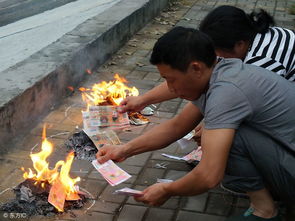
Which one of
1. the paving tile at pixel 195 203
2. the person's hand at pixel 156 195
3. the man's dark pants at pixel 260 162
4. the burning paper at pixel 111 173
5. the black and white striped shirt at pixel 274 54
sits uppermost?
the black and white striped shirt at pixel 274 54

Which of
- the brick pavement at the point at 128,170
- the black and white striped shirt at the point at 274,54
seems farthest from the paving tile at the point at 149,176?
the black and white striped shirt at the point at 274,54

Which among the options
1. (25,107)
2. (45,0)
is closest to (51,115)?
(25,107)

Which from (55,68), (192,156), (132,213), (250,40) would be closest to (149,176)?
(192,156)

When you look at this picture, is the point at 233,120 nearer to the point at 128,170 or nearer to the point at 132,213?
the point at 132,213

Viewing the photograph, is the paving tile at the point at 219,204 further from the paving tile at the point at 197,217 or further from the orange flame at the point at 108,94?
the orange flame at the point at 108,94

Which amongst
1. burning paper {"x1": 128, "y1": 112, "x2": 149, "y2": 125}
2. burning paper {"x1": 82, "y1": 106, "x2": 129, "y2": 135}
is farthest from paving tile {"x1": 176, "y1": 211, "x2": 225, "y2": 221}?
burning paper {"x1": 128, "y1": 112, "x2": 149, "y2": 125}

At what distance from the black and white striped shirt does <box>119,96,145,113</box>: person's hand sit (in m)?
1.00

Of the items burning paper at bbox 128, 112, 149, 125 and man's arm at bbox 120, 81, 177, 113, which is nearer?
man's arm at bbox 120, 81, 177, 113

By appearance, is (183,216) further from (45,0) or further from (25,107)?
(45,0)

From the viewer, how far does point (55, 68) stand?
4680mm

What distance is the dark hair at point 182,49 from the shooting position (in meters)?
2.39

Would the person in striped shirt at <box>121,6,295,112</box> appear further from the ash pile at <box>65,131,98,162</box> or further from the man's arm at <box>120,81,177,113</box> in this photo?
the ash pile at <box>65,131,98,162</box>

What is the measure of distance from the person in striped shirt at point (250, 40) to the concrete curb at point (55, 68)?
1.79 meters

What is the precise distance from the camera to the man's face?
2.44 meters
